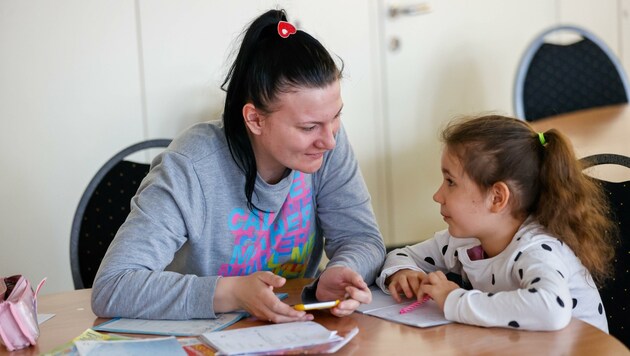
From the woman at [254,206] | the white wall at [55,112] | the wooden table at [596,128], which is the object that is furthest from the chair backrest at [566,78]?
the woman at [254,206]

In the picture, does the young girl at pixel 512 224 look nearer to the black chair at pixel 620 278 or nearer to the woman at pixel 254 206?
the black chair at pixel 620 278

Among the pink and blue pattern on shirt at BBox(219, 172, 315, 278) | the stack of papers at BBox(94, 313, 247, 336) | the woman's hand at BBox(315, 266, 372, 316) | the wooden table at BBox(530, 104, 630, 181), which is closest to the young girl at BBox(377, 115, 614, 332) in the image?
the woman's hand at BBox(315, 266, 372, 316)

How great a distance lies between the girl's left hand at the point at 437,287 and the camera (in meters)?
1.49

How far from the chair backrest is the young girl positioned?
2.19 meters

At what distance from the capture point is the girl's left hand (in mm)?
1486

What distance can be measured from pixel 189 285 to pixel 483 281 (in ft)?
1.81

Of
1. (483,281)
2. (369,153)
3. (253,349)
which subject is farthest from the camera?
(369,153)

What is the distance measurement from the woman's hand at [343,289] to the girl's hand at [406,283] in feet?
0.30

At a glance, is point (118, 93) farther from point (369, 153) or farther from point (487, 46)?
point (487, 46)

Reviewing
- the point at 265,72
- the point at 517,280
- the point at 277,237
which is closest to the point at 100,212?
the point at 277,237

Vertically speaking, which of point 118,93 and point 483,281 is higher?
point 118,93

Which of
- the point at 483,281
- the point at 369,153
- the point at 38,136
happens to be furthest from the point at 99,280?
the point at 369,153

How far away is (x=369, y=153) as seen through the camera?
3.90 meters

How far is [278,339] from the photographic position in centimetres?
134
